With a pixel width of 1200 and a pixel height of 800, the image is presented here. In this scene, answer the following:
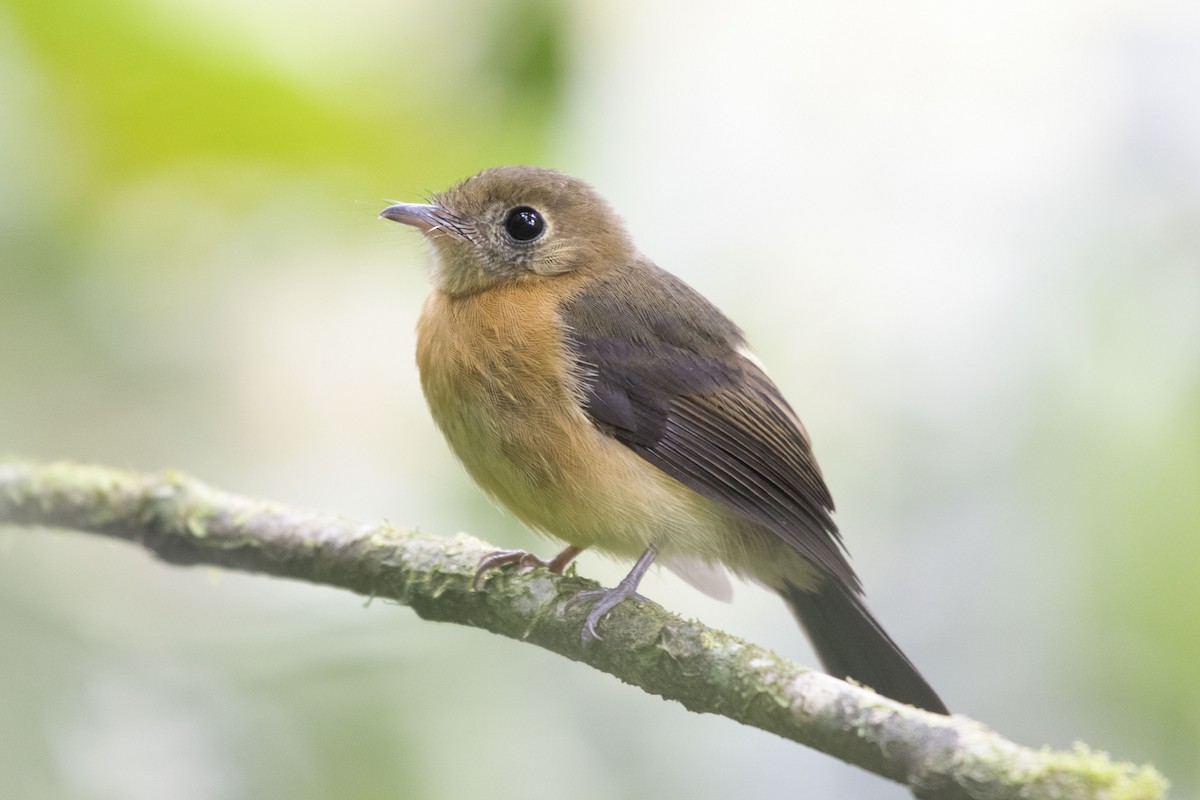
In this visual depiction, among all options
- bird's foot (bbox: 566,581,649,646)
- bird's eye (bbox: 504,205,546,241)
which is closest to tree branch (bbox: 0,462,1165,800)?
bird's foot (bbox: 566,581,649,646)

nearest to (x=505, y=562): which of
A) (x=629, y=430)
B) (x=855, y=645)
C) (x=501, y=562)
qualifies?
(x=501, y=562)

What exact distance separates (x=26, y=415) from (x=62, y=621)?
859 mm

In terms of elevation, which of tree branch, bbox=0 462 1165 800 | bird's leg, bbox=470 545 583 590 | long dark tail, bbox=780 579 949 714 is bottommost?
tree branch, bbox=0 462 1165 800

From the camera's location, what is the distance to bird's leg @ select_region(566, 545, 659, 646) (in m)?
2.66

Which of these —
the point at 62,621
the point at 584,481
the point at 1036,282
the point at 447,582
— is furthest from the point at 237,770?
the point at 1036,282

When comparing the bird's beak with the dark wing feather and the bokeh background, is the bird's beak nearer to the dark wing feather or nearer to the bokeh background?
the bokeh background

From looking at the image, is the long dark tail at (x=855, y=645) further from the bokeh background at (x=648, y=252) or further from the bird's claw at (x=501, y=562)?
the bird's claw at (x=501, y=562)

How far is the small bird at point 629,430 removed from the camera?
2.97 meters

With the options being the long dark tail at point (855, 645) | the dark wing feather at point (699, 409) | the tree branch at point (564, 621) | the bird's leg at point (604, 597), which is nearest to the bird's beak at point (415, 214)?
the dark wing feather at point (699, 409)

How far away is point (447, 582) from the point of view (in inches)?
114

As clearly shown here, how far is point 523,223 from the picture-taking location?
3.59 meters

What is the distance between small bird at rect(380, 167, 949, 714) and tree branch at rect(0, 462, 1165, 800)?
0.15 m

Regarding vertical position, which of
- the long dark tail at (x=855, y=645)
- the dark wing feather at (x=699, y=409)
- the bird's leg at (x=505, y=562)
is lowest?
the bird's leg at (x=505, y=562)

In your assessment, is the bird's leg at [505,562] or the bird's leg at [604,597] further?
the bird's leg at [505,562]
